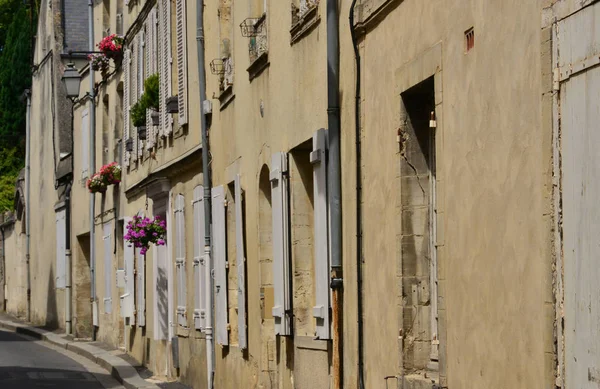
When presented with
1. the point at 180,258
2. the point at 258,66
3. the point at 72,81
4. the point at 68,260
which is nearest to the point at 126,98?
the point at 72,81

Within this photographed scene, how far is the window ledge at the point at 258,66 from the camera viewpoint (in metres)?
13.6

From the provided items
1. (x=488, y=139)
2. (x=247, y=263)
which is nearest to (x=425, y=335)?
(x=488, y=139)

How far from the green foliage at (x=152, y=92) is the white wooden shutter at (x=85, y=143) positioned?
751 cm

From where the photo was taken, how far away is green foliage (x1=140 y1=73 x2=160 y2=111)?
20.6 meters

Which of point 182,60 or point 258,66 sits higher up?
point 182,60

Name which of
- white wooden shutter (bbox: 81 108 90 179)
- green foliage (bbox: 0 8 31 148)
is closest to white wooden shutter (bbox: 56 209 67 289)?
white wooden shutter (bbox: 81 108 90 179)

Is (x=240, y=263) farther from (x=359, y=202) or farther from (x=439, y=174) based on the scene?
(x=439, y=174)

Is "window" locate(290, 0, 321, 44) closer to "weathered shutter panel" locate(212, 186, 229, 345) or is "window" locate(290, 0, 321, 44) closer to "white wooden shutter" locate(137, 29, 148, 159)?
"weathered shutter panel" locate(212, 186, 229, 345)

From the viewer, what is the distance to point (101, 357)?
23328 mm

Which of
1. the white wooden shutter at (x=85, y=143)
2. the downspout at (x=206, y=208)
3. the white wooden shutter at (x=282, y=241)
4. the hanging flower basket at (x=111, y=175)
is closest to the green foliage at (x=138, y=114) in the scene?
the hanging flower basket at (x=111, y=175)

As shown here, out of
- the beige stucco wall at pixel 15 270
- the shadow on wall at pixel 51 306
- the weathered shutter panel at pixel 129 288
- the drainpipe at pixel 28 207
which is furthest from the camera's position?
the beige stucco wall at pixel 15 270

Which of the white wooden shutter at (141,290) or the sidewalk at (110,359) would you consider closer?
the sidewalk at (110,359)

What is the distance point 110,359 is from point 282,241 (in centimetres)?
1081

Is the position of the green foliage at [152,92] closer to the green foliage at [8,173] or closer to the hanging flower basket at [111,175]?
the hanging flower basket at [111,175]
